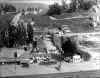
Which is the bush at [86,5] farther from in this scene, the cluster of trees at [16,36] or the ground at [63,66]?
the cluster of trees at [16,36]

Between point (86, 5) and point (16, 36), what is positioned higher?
point (86, 5)

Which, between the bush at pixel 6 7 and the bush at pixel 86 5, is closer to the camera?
the bush at pixel 6 7

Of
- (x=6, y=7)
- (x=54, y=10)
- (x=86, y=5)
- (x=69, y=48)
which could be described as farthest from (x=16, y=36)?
(x=86, y=5)

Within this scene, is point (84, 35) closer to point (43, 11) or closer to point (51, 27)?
point (51, 27)

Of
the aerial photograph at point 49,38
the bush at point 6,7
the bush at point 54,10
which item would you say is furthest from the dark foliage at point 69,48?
the bush at point 6,7

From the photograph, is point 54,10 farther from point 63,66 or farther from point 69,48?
point 63,66

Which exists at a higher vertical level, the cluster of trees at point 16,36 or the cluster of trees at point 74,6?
the cluster of trees at point 74,6

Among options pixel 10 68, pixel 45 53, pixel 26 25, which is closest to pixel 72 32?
pixel 45 53
